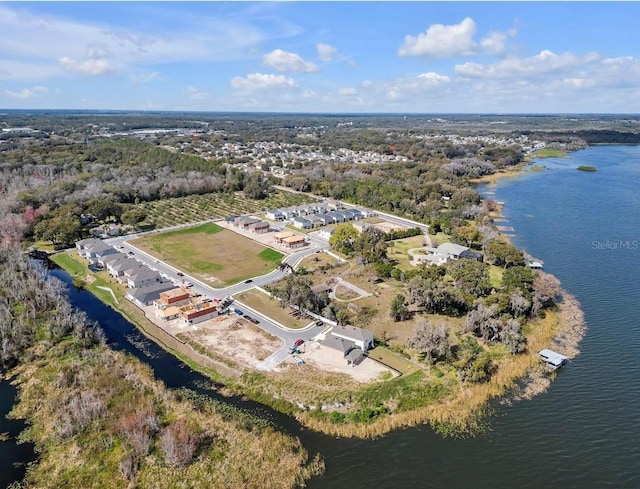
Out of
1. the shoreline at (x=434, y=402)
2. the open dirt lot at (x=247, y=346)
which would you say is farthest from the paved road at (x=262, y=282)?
the shoreline at (x=434, y=402)

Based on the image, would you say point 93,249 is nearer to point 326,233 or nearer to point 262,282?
point 262,282

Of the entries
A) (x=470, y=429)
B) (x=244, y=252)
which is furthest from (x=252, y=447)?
(x=244, y=252)

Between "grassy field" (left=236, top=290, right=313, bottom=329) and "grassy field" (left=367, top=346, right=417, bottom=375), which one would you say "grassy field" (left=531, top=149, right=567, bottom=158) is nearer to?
"grassy field" (left=236, top=290, right=313, bottom=329)

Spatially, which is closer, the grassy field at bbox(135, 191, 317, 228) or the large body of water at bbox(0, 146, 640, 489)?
the large body of water at bbox(0, 146, 640, 489)

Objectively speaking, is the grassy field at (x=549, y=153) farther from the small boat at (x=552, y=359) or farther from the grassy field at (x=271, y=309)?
the grassy field at (x=271, y=309)

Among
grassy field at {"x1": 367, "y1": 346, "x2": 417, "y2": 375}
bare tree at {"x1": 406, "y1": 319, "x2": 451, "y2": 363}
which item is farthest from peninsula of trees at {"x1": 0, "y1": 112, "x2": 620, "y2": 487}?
grassy field at {"x1": 367, "y1": 346, "x2": 417, "y2": 375}

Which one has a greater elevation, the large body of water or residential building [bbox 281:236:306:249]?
residential building [bbox 281:236:306:249]
